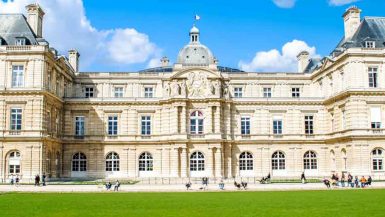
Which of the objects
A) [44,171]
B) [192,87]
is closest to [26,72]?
[44,171]

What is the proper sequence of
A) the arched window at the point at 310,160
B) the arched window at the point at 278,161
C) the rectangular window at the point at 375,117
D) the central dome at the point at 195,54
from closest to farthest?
the rectangular window at the point at 375,117 < the arched window at the point at 278,161 < the arched window at the point at 310,160 < the central dome at the point at 195,54

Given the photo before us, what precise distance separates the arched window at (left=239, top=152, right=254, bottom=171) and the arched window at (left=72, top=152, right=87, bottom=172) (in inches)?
700

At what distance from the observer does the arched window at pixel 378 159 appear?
159 ft

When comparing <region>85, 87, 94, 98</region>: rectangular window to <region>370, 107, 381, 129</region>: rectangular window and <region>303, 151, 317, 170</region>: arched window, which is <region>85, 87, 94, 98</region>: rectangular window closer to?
<region>303, 151, 317, 170</region>: arched window

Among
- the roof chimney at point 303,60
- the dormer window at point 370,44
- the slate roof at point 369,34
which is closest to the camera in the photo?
the dormer window at point 370,44

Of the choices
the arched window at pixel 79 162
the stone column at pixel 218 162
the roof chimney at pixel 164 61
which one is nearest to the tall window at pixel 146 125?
the arched window at pixel 79 162

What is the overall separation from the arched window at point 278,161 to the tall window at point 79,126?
2224 centimetres

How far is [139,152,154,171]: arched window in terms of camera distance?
182ft

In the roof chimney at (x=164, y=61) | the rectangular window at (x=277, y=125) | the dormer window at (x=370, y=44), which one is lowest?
the rectangular window at (x=277, y=125)

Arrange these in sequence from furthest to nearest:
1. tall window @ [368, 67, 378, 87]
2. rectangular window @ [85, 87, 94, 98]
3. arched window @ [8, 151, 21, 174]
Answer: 1. rectangular window @ [85, 87, 94, 98]
2. tall window @ [368, 67, 378, 87]
3. arched window @ [8, 151, 21, 174]

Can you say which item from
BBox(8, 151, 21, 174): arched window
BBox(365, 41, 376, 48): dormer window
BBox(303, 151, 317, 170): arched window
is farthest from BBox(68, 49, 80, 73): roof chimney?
BBox(365, 41, 376, 48): dormer window

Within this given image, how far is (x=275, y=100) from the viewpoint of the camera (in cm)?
5631

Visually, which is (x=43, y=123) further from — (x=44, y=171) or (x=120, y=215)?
(x=120, y=215)

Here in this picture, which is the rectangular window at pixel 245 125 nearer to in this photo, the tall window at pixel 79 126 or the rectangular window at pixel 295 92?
the rectangular window at pixel 295 92
